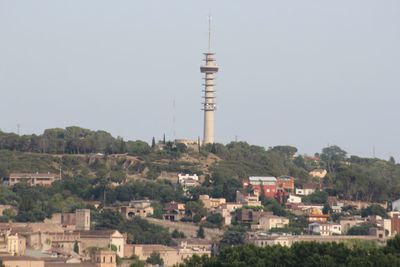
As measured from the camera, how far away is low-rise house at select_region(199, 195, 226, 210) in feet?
422

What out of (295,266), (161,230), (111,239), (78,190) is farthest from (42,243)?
(295,266)

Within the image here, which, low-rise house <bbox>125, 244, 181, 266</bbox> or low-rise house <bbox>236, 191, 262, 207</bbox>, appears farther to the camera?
low-rise house <bbox>236, 191, 262, 207</bbox>

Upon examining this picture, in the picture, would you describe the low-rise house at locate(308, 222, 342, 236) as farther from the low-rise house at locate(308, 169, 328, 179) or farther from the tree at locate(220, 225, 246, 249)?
the low-rise house at locate(308, 169, 328, 179)

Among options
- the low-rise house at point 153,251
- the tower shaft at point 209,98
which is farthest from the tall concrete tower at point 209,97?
the low-rise house at point 153,251

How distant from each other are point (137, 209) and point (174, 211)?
229 centimetres

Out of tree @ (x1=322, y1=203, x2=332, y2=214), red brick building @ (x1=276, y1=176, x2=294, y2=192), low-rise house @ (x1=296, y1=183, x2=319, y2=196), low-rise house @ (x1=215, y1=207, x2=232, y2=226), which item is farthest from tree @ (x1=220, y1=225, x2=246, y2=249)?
low-rise house @ (x1=296, y1=183, x2=319, y2=196)

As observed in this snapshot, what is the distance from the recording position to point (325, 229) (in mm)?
121938

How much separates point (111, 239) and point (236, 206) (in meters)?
20.2

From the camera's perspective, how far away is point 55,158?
140 meters

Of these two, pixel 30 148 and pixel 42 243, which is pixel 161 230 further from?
pixel 30 148

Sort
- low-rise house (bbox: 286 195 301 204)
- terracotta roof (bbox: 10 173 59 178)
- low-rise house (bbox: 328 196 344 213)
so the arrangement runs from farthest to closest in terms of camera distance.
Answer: low-rise house (bbox: 286 195 301 204), low-rise house (bbox: 328 196 344 213), terracotta roof (bbox: 10 173 59 178)

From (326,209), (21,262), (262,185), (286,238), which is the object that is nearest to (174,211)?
(326,209)

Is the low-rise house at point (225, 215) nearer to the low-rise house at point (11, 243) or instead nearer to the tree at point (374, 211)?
the tree at point (374, 211)

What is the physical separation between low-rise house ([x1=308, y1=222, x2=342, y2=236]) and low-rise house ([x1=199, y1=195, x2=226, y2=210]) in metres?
7.08
